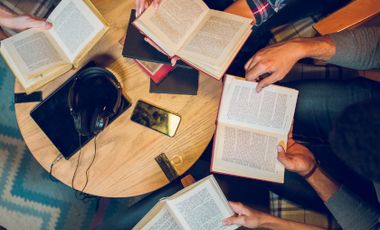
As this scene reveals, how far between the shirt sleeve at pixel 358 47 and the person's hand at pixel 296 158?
0.35 m

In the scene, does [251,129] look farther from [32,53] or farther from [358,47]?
[32,53]

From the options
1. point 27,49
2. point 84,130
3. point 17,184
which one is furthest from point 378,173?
point 17,184

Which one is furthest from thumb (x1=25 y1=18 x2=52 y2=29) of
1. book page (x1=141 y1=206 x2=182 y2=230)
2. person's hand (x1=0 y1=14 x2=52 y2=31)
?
book page (x1=141 y1=206 x2=182 y2=230)

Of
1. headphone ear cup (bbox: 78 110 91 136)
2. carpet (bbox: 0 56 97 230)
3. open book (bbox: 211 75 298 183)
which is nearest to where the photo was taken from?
headphone ear cup (bbox: 78 110 91 136)

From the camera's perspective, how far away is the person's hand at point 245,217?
118 centimetres

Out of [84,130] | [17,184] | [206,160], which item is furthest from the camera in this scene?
[17,184]

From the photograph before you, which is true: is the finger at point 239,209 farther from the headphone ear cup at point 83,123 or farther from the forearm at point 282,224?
the headphone ear cup at point 83,123

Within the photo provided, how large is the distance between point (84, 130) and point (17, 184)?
902 mm

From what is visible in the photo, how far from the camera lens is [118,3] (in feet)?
4.34

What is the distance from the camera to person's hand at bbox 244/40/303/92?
3.91 feet

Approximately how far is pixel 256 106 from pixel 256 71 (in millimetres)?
126

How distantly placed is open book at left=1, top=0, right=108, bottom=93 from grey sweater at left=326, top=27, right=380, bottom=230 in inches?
33.4

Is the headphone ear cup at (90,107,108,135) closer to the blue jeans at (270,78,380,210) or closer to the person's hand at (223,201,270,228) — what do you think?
the person's hand at (223,201,270,228)

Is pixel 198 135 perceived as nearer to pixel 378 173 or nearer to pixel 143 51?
pixel 143 51
